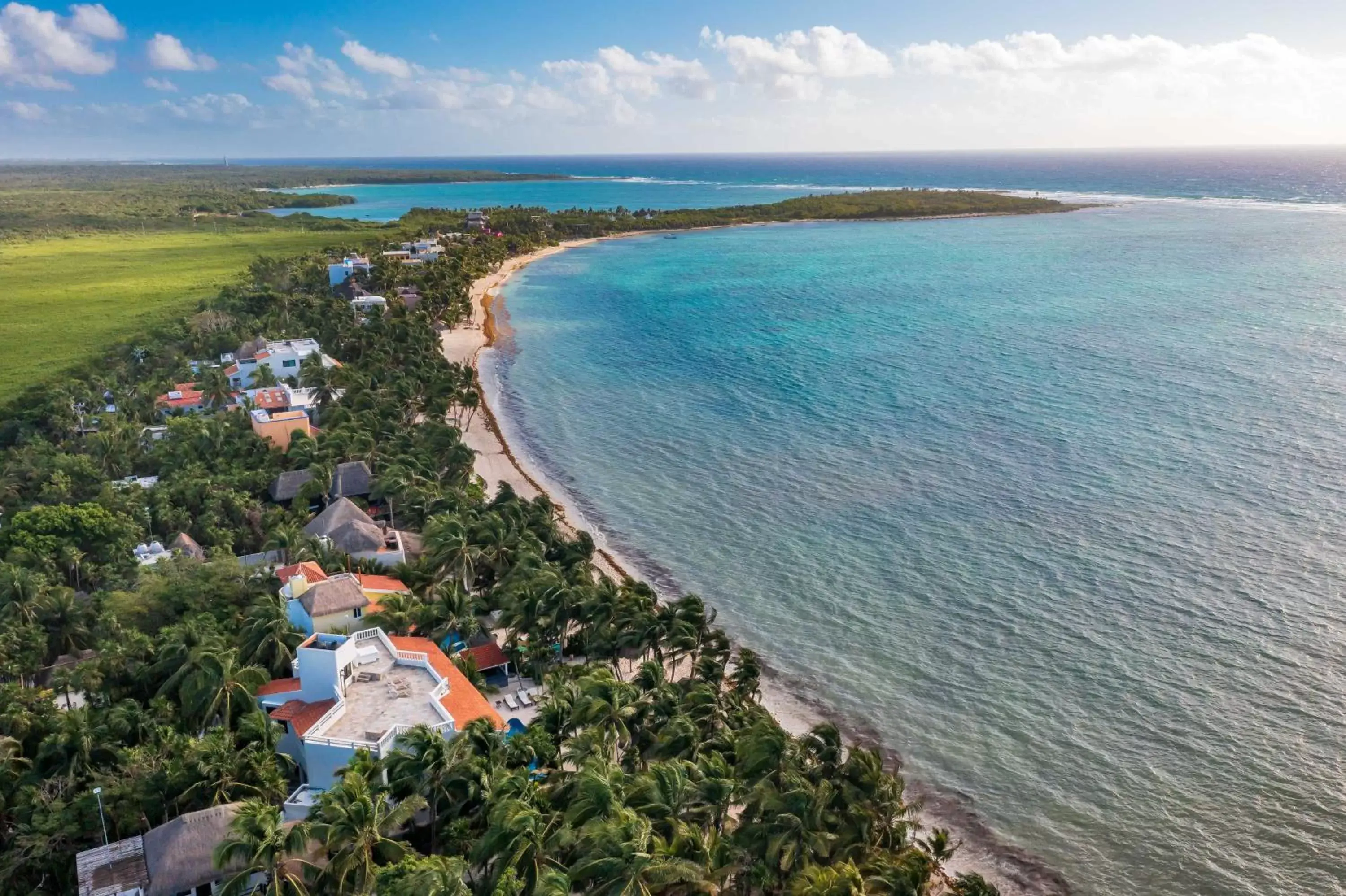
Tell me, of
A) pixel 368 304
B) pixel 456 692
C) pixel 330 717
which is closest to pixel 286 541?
pixel 330 717

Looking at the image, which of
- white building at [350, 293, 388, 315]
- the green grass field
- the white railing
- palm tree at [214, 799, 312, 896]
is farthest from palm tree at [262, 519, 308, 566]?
white building at [350, 293, 388, 315]

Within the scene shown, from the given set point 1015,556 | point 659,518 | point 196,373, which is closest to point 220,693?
point 659,518

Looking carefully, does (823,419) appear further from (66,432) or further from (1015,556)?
(66,432)

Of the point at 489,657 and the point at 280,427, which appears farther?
the point at 280,427

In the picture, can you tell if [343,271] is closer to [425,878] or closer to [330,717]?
[330,717]

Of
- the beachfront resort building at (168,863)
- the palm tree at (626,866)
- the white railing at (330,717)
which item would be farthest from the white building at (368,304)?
the palm tree at (626,866)

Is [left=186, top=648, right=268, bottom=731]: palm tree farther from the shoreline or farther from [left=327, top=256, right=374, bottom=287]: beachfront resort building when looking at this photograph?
[left=327, top=256, right=374, bottom=287]: beachfront resort building
